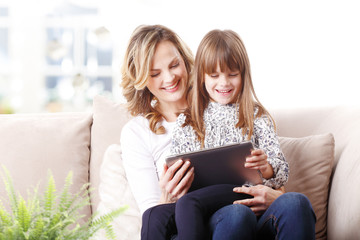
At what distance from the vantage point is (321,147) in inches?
68.9

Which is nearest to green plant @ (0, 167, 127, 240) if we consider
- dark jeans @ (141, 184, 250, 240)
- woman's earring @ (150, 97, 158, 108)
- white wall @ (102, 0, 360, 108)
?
dark jeans @ (141, 184, 250, 240)

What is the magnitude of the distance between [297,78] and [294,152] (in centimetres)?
213

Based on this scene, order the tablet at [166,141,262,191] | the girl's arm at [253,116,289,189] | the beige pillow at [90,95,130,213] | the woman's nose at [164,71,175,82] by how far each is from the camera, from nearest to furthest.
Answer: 1. the tablet at [166,141,262,191]
2. the girl's arm at [253,116,289,189]
3. the woman's nose at [164,71,175,82]
4. the beige pillow at [90,95,130,213]

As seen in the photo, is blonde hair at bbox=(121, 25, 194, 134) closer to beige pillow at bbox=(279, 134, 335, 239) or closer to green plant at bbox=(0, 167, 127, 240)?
beige pillow at bbox=(279, 134, 335, 239)

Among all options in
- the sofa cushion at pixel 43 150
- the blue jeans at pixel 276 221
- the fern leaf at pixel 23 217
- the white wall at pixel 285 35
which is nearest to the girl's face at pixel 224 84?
the blue jeans at pixel 276 221

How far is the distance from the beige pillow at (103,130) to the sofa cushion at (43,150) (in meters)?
0.03

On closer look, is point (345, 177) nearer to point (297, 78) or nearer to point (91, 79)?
point (297, 78)

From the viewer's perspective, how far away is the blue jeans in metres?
1.23

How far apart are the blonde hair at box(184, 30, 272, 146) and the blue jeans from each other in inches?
14.2

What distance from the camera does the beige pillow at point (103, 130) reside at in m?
2.05

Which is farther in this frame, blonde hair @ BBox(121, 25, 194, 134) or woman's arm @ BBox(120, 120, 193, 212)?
blonde hair @ BBox(121, 25, 194, 134)

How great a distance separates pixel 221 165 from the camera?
56.6 inches

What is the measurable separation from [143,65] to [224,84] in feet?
1.10

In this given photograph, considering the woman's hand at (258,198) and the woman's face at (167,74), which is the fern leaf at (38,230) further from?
the woman's face at (167,74)
